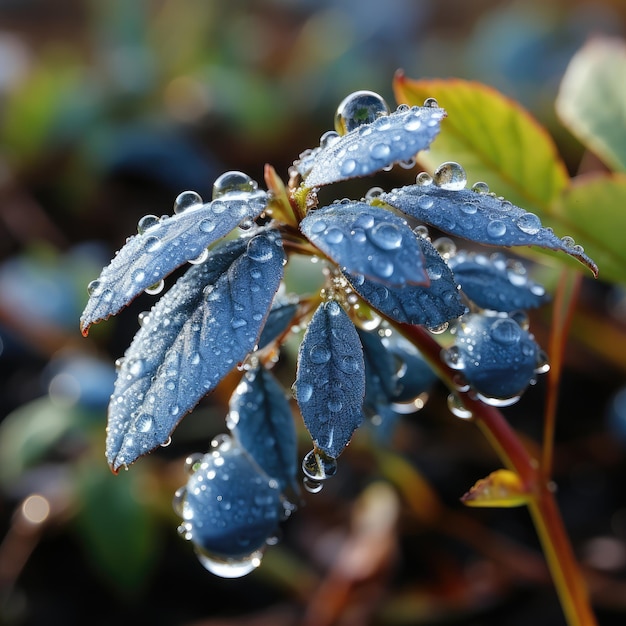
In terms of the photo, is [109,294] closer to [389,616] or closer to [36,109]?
[389,616]

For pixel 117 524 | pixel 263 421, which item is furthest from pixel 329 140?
pixel 117 524

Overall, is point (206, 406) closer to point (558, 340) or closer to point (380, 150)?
point (558, 340)

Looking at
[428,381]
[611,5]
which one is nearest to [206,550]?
[428,381]

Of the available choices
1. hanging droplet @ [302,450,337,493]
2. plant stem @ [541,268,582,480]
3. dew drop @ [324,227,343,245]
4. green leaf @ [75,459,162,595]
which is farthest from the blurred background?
dew drop @ [324,227,343,245]

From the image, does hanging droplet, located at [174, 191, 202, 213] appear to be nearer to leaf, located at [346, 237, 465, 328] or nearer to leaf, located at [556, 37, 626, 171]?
leaf, located at [346, 237, 465, 328]

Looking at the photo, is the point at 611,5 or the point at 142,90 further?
the point at 611,5

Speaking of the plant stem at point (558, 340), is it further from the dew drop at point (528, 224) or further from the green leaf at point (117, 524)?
the green leaf at point (117, 524)
